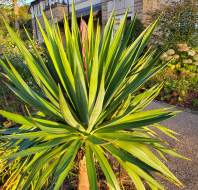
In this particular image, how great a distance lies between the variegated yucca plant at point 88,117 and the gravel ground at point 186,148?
1.32 meters

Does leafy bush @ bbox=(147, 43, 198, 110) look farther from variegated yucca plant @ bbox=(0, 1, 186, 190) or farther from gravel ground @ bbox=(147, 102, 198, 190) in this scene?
variegated yucca plant @ bbox=(0, 1, 186, 190)

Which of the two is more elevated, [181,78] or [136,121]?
[136,121]

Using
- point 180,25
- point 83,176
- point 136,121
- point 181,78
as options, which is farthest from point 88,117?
point 180,25

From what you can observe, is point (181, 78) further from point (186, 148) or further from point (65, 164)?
point (65, 164)

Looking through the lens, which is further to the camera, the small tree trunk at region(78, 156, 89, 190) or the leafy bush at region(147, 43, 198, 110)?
the leafy bush at region(147, 43, 198, 110)

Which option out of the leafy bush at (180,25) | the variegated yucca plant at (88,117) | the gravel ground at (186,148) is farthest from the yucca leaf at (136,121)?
the leafy bush at (180,25)

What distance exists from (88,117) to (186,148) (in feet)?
9.11

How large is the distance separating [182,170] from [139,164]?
1.94m

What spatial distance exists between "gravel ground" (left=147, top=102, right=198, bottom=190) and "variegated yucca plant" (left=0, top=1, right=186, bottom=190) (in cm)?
132

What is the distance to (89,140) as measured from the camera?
2.11 metres

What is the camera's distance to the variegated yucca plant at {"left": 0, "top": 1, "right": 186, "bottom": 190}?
196 cm

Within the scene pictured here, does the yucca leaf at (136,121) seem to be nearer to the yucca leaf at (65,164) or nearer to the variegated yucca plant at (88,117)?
the variegated yucca plant at (88,117)

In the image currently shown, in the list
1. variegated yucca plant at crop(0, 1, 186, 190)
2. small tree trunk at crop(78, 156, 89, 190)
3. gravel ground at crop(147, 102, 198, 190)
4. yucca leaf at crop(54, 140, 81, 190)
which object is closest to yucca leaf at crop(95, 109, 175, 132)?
variegated yucca plant at crop(0, 1, 186, 190)

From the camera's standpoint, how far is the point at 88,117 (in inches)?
84.7
